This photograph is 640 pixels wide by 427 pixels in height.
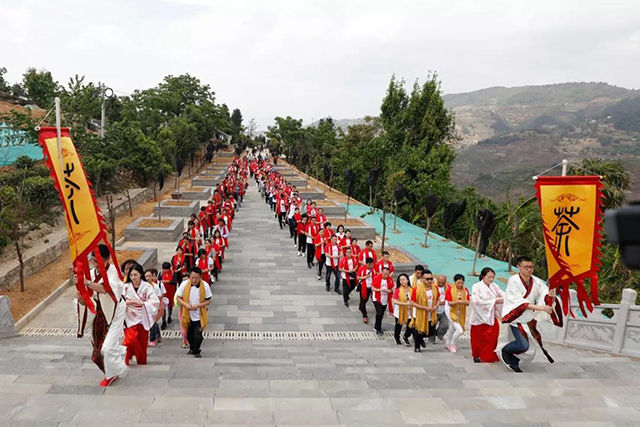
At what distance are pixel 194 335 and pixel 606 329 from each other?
6.39 m

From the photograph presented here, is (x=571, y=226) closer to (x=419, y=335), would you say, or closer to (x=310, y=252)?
(x=419, y=335)

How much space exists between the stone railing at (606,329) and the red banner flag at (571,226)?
1.76 meters

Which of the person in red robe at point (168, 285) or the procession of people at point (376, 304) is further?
the person in red robe at point (168, 285)

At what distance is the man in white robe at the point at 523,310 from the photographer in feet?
18.6

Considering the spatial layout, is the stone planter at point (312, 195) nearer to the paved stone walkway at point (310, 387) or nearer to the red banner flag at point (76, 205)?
the paved stone walkway at point (310, 387)

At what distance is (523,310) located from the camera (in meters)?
5.61

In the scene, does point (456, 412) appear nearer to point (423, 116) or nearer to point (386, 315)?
point (386, 315)

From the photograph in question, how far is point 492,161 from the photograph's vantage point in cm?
8000

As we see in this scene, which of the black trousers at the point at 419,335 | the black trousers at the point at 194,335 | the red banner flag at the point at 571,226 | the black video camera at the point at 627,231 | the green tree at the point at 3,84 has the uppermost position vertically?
the green tree at the point at 3,84

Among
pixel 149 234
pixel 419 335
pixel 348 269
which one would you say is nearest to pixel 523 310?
pixel 419 335

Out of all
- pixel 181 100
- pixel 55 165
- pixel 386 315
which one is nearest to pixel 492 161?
pixel 181 100

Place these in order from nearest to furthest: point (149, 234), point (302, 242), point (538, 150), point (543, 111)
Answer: point (302, 242), point (149, 234), point (538, 150), point (543, 111)

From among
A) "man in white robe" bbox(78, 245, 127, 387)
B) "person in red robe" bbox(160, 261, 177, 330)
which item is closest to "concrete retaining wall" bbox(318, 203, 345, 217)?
"person in red robe" bbox(160, 261, 177, 330)

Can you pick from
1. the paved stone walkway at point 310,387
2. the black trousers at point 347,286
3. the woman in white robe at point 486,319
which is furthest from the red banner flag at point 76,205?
the black trousers at point 347,286
